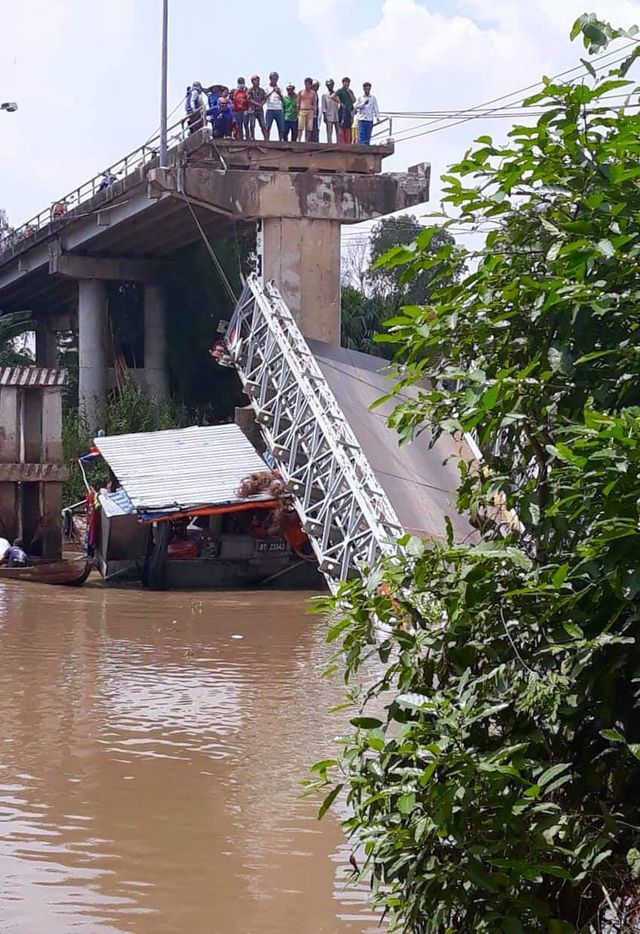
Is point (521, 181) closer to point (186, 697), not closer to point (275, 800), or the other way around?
point (275, 800)

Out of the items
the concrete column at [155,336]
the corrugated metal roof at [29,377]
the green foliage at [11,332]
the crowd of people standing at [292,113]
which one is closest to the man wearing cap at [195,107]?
the crowd of people standing at [292,113]

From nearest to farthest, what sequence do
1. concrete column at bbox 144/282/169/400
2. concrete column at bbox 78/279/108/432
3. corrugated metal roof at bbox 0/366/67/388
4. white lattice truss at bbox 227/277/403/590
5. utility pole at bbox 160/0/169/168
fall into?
white lattice truss at bbox 227/277/403/590 < corrugated metal roof at bbox 0/366/67/388 < utility pole at bbox 160/0/169/168 < concrete column at bbox 78/279/108/432 < concrete column at bbox 144/282/169/400

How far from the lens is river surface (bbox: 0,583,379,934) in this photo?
726 cm

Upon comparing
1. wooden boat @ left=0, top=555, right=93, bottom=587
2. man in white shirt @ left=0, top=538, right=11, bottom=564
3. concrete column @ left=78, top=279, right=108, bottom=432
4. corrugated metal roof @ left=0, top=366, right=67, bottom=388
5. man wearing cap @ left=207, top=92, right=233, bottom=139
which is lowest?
wooden boat @ left=0, top=555, right=93, bottom=587

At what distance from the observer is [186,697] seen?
1388 cm

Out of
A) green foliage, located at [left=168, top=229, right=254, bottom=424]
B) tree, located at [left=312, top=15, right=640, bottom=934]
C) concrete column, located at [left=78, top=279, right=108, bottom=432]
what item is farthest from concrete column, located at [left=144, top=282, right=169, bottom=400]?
tree, located at [left=312, top=15, right=640, bottom=934]

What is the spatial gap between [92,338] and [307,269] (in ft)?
41.1

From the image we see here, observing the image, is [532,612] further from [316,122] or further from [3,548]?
[316,122]

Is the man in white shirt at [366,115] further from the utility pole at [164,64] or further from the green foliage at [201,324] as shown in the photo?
the green foliage at [201,324]

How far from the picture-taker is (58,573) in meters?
24.1

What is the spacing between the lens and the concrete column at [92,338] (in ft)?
130

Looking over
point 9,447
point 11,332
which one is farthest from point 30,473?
point 11,332

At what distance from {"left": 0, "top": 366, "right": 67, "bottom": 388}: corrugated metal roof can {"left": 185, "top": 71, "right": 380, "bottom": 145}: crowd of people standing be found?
664cm

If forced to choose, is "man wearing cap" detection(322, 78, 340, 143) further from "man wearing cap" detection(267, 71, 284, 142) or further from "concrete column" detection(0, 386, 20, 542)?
"concrete column" detection(0, 386, 20, 542)
